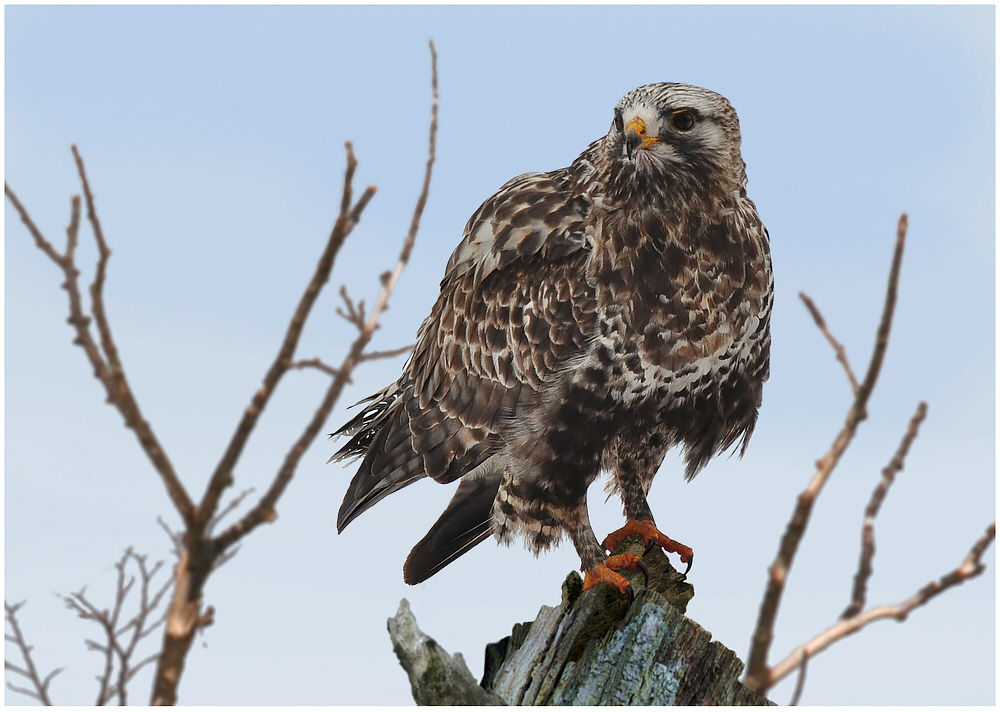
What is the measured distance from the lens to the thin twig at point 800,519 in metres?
1.62

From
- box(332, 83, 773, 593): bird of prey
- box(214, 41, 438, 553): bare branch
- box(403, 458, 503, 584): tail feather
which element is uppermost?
box(332, 83, 773, 593): bird of prey

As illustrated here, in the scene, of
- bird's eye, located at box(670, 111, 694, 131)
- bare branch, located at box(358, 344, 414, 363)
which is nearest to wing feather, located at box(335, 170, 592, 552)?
bird's eye, located at box(670, 111, 694, 131)

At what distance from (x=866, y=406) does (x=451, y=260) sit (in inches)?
162

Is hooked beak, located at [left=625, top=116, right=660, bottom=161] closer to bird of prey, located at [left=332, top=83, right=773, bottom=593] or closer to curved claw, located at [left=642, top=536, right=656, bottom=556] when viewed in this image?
bird of prey, located at [left=332, top=83, right=773, bottom=593]

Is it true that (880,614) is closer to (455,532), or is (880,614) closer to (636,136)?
(636,136)

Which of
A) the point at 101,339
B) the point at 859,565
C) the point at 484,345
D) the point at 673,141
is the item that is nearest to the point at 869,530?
the point at 859,565

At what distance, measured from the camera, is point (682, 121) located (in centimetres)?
484

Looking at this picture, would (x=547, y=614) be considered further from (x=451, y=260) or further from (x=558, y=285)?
(x=451, y=260)

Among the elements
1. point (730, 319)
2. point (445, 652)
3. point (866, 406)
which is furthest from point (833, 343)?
point (730, 319)

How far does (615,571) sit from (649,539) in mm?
443

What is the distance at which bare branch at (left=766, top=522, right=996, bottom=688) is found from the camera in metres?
1.68

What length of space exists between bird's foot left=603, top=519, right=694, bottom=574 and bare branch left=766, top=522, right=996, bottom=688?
12.2 ft

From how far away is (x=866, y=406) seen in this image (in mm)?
1684

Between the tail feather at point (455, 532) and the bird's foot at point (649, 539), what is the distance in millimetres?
669
